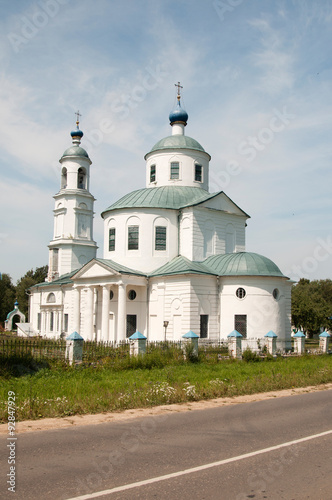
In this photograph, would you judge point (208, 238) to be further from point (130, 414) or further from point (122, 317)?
point (130, 414)

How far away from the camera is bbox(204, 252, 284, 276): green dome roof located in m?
27.0

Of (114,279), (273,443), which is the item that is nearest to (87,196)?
(114,279)

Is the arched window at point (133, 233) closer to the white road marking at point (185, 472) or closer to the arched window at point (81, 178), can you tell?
the arched window at point (81, 178)

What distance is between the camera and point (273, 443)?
771 centimetres

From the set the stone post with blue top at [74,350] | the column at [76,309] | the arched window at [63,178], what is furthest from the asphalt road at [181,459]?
the arched window at [63,178]

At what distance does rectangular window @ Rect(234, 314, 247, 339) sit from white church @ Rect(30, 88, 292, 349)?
6cm

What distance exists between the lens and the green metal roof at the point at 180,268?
→ 26853 millimetres

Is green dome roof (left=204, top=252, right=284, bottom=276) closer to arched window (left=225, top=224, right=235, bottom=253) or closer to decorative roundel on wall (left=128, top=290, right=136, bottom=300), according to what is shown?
arched window (left=225, top=224, right=235, bottom=253)

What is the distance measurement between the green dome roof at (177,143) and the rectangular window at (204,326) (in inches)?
525

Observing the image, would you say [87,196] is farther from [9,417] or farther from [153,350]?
[9,417]

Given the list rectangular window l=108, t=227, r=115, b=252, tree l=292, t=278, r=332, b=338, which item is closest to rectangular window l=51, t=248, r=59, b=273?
rectangular window l=108, t=227, r=115, b=252

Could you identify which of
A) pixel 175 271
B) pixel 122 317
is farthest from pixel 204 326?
pixel 122 317

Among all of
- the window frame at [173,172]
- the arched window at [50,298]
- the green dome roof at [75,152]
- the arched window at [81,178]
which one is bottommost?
the arched window at [50,298]

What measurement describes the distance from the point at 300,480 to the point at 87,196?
37326 millimetres
